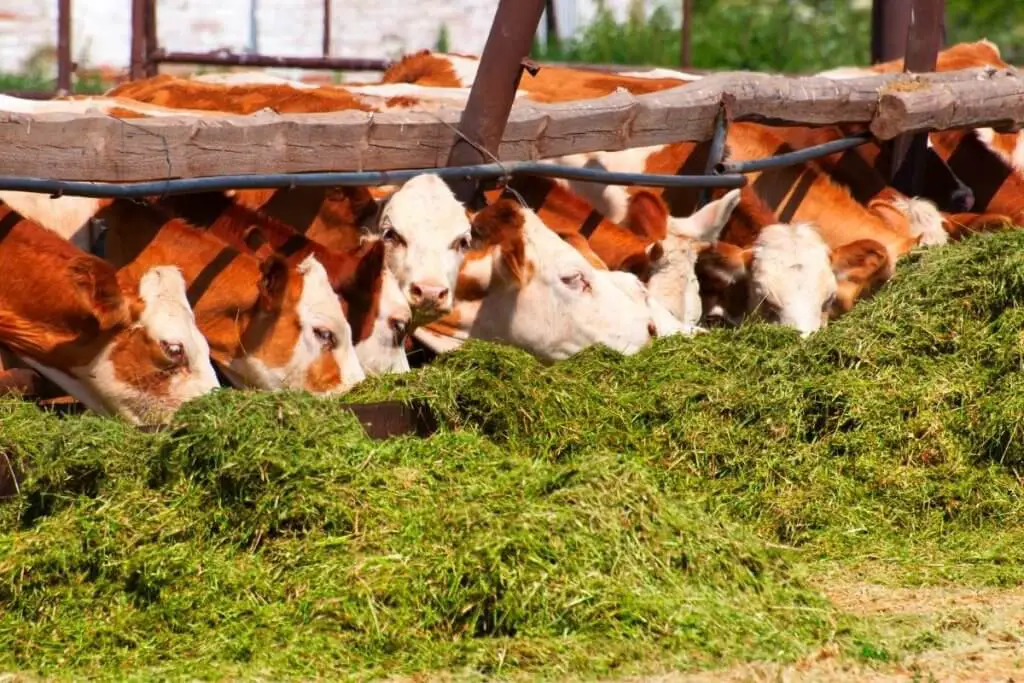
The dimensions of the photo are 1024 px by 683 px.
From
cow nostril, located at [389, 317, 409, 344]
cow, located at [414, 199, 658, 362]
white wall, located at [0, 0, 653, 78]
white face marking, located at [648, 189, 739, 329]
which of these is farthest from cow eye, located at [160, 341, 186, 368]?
white wall, located at [0, 0, 653, 78]

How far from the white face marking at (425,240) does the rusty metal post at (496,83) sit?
25 cm

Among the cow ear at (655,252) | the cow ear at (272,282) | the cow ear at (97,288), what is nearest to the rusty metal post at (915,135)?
the cow ear at (655,252)

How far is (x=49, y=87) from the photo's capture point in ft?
67.0

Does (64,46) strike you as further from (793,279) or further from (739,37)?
(739,37)

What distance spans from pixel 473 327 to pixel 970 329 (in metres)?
2.42

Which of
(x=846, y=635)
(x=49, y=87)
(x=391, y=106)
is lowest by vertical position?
(x=49, y=87)

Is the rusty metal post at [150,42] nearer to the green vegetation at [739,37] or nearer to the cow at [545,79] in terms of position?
the cow at [545,79]

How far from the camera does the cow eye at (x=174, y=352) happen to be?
6.66 meters

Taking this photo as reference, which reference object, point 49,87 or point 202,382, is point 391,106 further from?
point 49,87

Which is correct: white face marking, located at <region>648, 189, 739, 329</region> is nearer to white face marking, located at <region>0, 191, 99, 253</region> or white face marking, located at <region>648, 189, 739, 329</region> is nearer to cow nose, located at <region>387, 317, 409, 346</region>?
cow nose, located at <region>387, 317, 409, 346</region>

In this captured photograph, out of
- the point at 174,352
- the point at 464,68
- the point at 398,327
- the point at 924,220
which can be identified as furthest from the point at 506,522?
the point at 464,68

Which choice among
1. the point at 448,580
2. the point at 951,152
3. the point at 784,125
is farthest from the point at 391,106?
the point at 448,580

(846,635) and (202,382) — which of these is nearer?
(846,635)

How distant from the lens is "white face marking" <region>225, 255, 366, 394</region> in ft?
23.3
